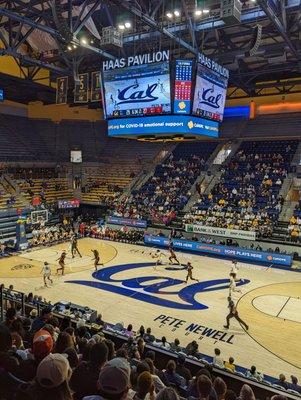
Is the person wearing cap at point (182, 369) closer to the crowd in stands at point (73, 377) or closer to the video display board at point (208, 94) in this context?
the crowd in stands at point (73, 377)

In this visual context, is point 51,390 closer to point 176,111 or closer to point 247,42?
point 176,111

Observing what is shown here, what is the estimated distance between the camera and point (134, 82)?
14781mm

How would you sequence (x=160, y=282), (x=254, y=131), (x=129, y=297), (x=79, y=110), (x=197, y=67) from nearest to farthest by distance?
1. (x=197, y=67)
2. (x=129, y=297)
3. (x=160, y=282)
4. (x=254, y=131)
5. (x=79, y=110)

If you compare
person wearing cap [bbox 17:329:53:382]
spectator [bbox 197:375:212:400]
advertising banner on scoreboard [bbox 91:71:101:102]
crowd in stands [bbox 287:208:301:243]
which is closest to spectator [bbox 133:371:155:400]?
spectator [bbox 197:375:212:400]

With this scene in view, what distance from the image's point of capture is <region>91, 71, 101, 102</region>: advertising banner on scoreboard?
18.3 meters

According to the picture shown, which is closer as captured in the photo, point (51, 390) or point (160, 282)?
point (51, 390)

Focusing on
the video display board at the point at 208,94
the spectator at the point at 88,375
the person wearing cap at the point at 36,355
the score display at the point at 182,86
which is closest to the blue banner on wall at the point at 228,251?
the video display board at the point at 208,94

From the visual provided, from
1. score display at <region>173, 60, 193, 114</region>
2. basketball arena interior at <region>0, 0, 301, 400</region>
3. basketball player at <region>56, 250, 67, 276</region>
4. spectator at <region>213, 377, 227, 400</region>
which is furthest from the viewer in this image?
basketball player at <region>56, 250, 67, 276</region>

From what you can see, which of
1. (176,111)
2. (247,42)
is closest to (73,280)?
(176,111)

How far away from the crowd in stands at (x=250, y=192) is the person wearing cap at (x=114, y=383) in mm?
23172

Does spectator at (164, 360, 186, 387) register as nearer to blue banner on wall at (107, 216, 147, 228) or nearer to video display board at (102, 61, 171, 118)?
video display board at (102, 61, 171, 118)

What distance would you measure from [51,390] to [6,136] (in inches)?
1444

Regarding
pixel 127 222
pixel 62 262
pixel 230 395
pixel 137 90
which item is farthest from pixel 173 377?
pixel 127 222

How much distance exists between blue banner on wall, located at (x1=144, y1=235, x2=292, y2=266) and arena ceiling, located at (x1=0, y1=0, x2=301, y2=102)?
11986 mm
